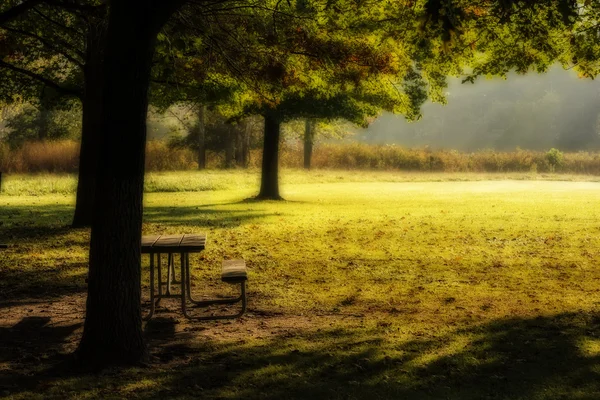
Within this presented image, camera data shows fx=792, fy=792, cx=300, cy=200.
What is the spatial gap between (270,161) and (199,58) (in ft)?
40.3

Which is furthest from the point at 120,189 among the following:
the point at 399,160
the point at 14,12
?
the point at 399,160

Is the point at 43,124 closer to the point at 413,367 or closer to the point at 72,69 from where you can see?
the point at 72,69

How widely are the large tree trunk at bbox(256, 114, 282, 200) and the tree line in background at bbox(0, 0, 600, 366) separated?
3494 mm

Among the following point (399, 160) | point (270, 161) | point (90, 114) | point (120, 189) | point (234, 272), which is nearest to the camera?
point (120, 189)

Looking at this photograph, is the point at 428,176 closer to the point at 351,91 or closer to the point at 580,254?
the point at 351,91

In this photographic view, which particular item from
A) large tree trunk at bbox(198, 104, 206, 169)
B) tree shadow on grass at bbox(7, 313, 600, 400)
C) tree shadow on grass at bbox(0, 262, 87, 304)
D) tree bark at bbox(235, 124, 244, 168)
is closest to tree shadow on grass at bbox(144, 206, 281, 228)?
tree shadow on grass at bbox(0, 262, 87, 304)

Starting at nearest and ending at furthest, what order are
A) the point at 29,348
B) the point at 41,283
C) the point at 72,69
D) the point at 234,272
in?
the point at 29,348 → the point at 234,272 → the point at 41,283 → the point at 72,69

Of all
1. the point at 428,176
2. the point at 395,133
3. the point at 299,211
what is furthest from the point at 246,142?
the point at 395,133

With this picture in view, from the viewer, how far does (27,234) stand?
17562mm

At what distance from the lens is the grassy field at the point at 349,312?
6.66 meters

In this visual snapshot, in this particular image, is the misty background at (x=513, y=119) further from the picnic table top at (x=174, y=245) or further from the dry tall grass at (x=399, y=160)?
the picnic table top at (x=174, y=245)

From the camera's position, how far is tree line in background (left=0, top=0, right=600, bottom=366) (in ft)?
22.4

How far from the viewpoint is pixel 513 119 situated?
13088 cm

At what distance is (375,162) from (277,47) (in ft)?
135
